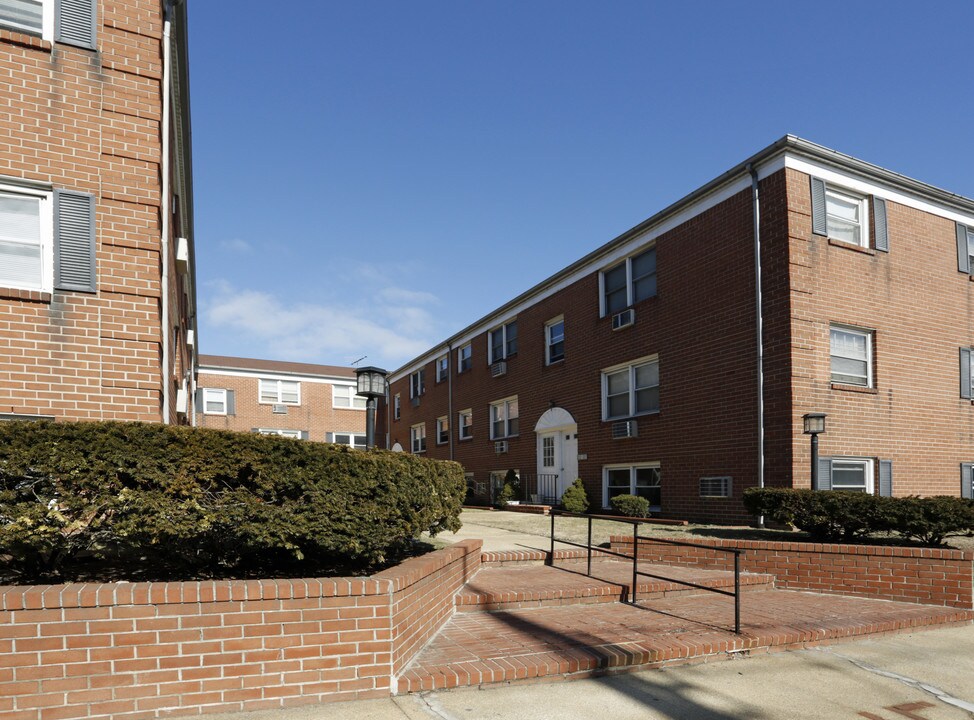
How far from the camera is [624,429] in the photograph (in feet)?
56.3

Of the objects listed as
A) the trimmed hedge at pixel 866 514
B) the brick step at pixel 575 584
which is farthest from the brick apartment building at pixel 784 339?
the brick step at pixel 575 584

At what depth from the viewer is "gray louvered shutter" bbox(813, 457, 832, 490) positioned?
12.5m

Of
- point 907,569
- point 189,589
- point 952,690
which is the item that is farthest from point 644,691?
point 907,569

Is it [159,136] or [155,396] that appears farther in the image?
[159,136]

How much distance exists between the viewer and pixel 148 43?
8.24 m

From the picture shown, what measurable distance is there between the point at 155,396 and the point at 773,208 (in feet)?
37.5

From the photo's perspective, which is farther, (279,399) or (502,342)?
(279,399)

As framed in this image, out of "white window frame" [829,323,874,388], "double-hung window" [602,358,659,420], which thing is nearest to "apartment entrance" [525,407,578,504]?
"double-hung window" [602,358,659,420]

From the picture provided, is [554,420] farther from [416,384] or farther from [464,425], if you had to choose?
[416,384]

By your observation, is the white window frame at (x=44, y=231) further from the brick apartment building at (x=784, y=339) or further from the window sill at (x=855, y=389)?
the window sill at (x=855, y=389)

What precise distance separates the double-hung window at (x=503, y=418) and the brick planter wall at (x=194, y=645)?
60.6 feet

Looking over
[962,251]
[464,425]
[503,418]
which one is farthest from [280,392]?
[962,251]

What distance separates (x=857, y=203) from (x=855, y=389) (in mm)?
4037

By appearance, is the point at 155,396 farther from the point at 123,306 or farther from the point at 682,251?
the point at 682,251
